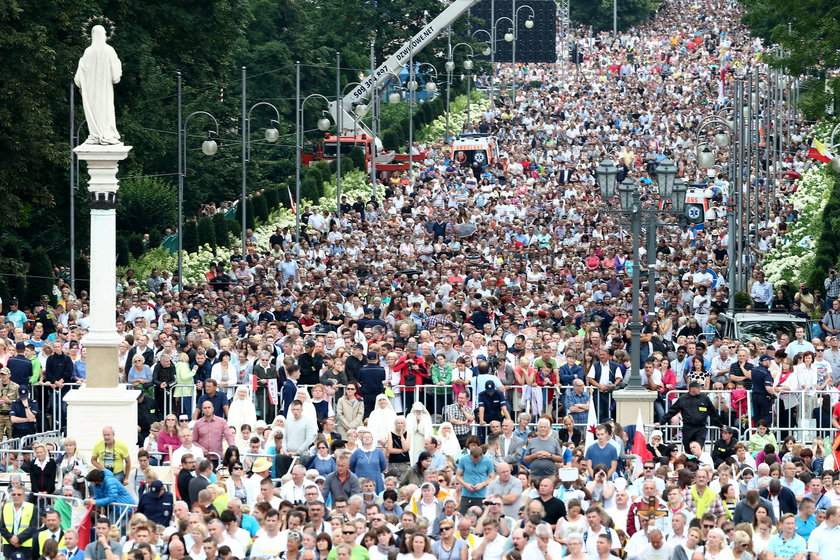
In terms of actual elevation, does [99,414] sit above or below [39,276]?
below

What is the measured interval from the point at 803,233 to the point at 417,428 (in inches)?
1002

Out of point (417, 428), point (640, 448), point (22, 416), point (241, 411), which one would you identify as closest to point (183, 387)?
point (241, 411)

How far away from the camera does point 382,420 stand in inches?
1149

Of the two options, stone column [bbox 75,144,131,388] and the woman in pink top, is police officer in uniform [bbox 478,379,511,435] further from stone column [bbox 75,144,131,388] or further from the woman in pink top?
stone column [bbox 75,144,131,388]

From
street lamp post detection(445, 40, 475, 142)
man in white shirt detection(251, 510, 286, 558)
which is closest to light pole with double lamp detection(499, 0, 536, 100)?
street lamp post detection(445, 40, 475, 142)

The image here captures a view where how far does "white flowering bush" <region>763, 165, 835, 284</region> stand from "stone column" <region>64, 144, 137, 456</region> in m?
19.7

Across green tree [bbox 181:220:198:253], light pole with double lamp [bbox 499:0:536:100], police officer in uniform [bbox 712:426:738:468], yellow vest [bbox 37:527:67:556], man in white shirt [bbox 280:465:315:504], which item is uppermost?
light pole with double lamp [bbox 499:0:536:100]

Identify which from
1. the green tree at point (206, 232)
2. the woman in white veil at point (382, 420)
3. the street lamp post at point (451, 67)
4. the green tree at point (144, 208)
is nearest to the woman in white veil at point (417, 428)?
the woman in white veil at point (382, 420)

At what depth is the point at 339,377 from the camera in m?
31.3

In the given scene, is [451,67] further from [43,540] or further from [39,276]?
[43,540]

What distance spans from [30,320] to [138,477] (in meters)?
11.0

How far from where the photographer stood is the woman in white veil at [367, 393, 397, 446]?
2898cm

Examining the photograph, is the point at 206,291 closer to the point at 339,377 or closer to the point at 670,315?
the point at 670,315

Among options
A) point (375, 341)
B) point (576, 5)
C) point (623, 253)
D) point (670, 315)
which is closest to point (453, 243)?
point (623, 253)
